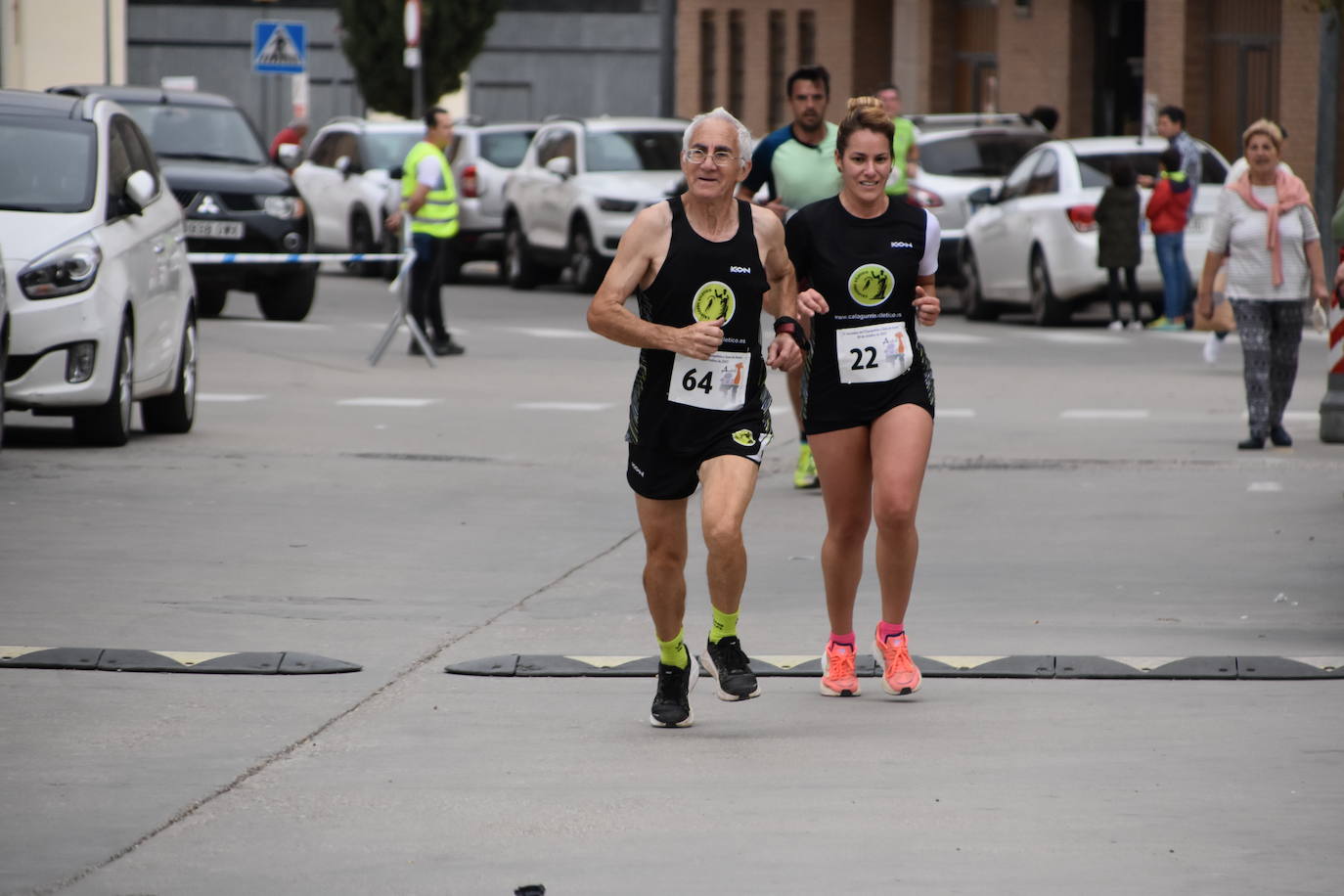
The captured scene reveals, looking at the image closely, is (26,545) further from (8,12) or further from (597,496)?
(8,12)

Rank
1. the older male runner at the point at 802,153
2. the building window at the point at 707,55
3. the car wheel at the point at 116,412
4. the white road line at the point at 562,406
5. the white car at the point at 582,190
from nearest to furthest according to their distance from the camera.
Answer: the older male runner at the point at 802,153 < the car wheel at the point at 116,412 < the white road line at the point at 562,406 < the white car at the point at 582,190 < the building window at the point at 707,55

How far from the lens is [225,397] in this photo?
17.1 metres

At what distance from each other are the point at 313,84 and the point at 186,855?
183ft

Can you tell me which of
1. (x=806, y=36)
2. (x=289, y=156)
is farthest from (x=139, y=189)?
(x=806, y=36)

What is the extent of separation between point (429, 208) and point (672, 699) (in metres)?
12.9

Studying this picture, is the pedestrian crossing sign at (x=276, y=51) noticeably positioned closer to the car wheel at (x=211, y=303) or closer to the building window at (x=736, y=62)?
the car wheel at (x=211, y=303)

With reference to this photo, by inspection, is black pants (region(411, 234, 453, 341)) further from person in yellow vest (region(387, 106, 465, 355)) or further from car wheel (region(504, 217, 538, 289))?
car wheel (region(504, 217, 538, 289))

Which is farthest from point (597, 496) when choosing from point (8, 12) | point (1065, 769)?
point (8, 12)

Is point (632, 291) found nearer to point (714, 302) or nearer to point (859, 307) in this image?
point (714, 302)

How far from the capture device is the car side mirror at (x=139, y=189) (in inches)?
541

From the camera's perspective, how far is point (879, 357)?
25.4 ft

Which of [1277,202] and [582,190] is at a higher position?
[1277,202]

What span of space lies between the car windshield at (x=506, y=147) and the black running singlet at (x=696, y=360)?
80.5 feet

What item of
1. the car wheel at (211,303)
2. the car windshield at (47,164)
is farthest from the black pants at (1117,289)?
the car windshield at (47,164)
